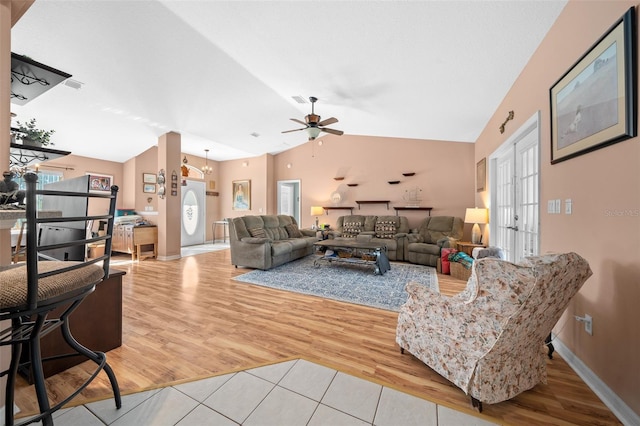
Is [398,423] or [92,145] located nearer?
[398,423]

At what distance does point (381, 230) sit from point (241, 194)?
4.59 metres

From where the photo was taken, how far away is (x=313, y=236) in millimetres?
6031

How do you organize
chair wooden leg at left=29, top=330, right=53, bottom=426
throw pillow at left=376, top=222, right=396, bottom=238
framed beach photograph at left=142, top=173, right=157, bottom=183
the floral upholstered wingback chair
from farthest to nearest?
1. framed beach photograph at left=142, top=173, right=157, bottom=183
2. throw pillow at left=376, top=222, right=396, bottom=238
3. the floral upholstered wingback chair
4. chair wooden leg at left=29, top=330, right=53, bottom=426

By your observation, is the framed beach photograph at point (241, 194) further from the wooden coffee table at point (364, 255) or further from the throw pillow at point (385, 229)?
the throw pillow at point (385, 229)

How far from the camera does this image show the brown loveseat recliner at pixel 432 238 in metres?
4.54

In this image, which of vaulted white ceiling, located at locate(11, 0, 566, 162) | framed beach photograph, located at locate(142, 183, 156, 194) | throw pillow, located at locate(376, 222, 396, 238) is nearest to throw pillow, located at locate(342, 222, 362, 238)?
throw pillow, located at locate(376, 222, 396, 238)

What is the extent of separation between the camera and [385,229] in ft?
18.2

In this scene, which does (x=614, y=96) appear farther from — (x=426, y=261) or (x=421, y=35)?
(x=426, y=261)

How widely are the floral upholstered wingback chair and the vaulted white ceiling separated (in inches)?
78.5

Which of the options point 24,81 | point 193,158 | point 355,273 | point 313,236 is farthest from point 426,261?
point 193,158

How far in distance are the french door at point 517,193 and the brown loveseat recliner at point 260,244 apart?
135 inches

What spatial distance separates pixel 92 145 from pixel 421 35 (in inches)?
254

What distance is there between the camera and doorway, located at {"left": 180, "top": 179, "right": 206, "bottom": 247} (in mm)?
7047

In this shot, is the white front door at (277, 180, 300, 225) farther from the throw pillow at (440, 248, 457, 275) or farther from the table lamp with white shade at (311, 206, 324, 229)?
the throw pillow at (440, 248, 457, 275)
